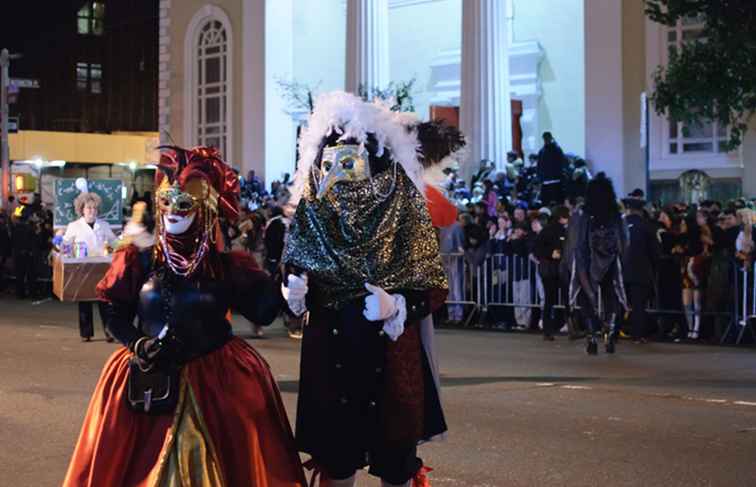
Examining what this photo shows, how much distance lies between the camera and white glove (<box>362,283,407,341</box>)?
4863mm

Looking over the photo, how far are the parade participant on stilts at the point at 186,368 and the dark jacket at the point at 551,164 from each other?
1652 cm

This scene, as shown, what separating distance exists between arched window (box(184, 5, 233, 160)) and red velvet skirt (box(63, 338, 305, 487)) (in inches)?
1141

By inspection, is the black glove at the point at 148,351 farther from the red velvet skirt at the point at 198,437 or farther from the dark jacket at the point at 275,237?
the dark jacket at the point at 275,237

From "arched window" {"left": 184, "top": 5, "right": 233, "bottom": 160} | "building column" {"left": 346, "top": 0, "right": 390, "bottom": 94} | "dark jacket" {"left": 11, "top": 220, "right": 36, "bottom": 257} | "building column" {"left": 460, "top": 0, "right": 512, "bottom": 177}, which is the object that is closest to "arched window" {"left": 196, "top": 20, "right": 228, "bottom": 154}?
"arched window" {"left": 184, "top": 5, "right": 233, "bottom": 160}

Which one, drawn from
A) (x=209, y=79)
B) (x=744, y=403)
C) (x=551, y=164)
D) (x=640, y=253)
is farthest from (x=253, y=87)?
(x=744, y=403)

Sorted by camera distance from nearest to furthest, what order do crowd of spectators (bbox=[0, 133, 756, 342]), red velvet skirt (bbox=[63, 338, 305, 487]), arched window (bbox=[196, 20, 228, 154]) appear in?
red velvet skirt (bbox=[63, 338, 305, 487]), crowd of spectators (bbox=[0, 133, 756, 342]), arched window (bbox=[196, 20, 228, 154])

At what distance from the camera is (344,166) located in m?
5.08

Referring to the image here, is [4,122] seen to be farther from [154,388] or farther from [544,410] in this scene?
[154,388]

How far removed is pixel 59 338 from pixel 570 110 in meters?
18.4

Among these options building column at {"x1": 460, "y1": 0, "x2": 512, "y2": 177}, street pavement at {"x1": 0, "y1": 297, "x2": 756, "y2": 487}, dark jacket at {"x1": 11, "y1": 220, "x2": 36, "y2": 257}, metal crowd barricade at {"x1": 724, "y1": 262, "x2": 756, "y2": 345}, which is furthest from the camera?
building column at {"x1": 460, "y1": 0, "x2": 512, "y2": 177}

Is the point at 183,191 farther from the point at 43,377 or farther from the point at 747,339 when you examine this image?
the point at 747,339

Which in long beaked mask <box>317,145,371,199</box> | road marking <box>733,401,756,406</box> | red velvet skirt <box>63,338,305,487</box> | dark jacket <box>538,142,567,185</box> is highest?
dark jacket <box>538,142,567,185</box>

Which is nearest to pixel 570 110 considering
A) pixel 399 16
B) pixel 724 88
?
pixel 399 16

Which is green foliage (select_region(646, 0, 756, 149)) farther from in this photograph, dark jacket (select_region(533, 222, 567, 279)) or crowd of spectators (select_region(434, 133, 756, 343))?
dark jacket (select_region(533, 222, 567, 279))
